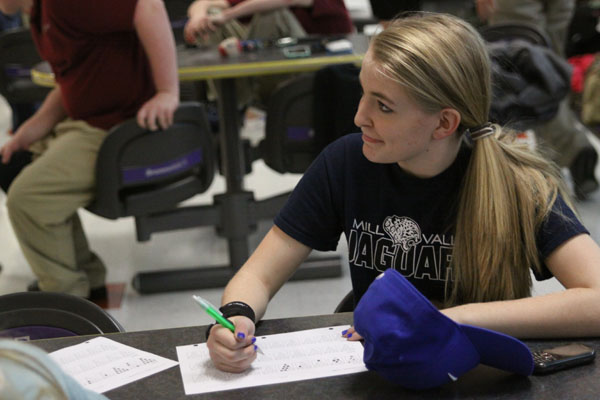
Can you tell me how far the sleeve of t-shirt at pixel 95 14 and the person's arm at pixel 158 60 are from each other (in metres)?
0.04

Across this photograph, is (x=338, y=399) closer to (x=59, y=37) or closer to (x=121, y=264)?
(x=59, y=37)

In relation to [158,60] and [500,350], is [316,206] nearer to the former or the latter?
[500,350]

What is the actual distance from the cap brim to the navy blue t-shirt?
32cm

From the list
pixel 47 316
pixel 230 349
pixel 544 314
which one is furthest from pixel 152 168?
pixel 544 314

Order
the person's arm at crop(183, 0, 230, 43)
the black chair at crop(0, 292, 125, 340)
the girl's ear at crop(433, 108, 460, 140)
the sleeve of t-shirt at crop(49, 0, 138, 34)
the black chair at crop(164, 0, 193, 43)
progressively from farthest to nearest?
the black chair at crop(164, 0, 193, 43) → the person's arm at crop(183, 0, 230, 43) → the sleeve of t-shirt at crop(49, 0, 138, 34) → the black chair at crop(0, 292, 125, 340) → the girl's ear at crop(433, 108, 460, 140)

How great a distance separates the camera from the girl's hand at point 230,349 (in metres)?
1.22

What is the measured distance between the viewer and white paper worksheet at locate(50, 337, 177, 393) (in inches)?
47.7

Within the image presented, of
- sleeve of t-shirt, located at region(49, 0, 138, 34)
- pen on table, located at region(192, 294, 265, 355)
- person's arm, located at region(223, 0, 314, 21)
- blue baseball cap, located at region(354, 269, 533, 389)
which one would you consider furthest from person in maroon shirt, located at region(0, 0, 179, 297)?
blue baseball cap, located at region(354, 269, 533, 389)

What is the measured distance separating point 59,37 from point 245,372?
79.1 inches

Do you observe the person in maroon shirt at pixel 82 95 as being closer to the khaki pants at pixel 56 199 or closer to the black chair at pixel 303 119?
the khaki pants at pixel 56 199

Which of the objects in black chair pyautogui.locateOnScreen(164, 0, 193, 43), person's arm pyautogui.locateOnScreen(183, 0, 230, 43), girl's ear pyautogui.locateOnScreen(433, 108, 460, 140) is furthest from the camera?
black chair pyautogui.locateOnScreen(164, 0, 193, 43)

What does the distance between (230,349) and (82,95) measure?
196 centimetres

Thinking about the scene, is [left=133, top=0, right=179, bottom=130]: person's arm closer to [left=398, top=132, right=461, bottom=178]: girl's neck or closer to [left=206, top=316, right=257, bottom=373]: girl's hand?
[left=398, top=132, right=461, bottom=178]: girl's neck

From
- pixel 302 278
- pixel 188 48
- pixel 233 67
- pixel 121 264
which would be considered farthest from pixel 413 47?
pixel 121 264
